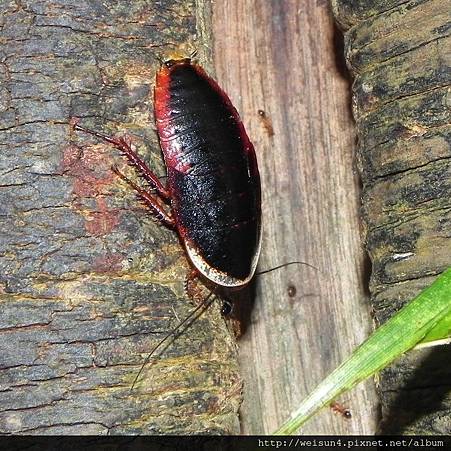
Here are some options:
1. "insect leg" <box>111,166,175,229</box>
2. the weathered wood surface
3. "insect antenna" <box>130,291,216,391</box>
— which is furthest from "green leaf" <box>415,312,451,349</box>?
the weathered wood surface

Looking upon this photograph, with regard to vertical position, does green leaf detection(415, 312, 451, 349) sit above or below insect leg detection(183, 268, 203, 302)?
below

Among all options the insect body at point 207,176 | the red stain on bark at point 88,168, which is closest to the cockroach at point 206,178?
the insect body at point 207,176

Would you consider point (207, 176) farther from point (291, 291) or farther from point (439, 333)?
point (439, 333)

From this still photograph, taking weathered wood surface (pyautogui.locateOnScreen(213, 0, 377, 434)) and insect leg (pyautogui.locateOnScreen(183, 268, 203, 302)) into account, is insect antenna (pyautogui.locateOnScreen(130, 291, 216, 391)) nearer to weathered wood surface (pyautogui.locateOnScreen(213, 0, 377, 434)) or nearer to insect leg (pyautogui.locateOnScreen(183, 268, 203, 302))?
insect leg (pyautogui.locateOnScreen(183, 268, 203, 302))

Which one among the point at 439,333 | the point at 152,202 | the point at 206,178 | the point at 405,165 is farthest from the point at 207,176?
Answer: the point at 439,333

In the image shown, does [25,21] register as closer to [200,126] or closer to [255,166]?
[200,126]

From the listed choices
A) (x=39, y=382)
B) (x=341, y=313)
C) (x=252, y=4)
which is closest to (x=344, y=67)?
(x=252, y=4)
